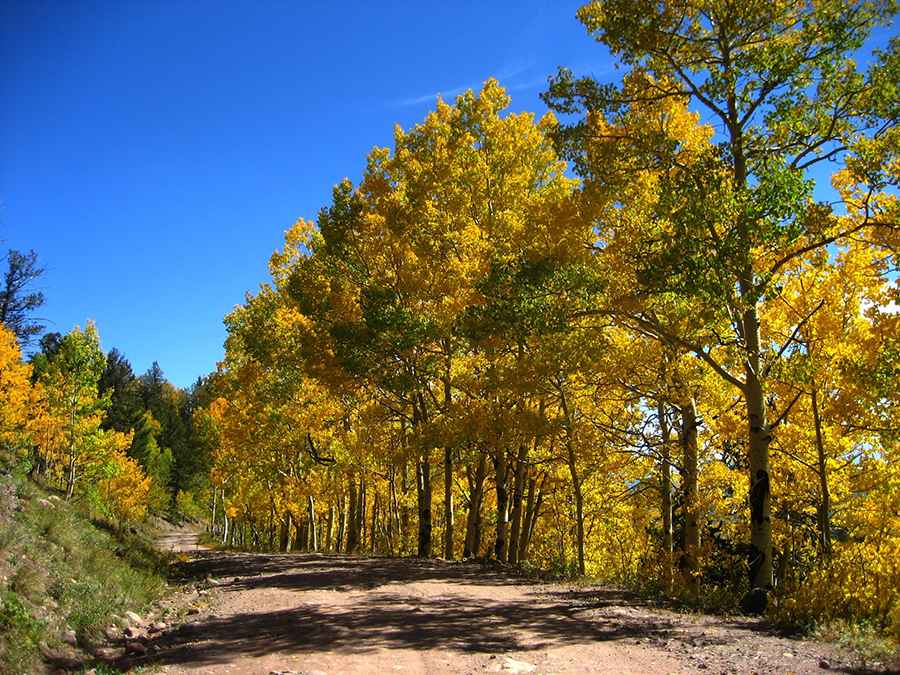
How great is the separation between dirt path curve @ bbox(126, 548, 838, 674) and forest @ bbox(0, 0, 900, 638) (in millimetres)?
1418

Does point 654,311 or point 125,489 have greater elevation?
point 654,311

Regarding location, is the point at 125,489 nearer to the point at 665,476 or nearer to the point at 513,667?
the point at 665,476

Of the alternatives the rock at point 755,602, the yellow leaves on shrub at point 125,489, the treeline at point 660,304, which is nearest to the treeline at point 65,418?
the yellow leaves on shrub at point 125,489

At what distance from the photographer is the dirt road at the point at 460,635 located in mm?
5895

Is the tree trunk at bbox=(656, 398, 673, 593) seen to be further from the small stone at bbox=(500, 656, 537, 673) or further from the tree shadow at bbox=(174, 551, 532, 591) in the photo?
the small stone at bbox=(500, 656, 537, 673)

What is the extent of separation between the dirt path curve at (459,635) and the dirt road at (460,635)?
0.02 meters

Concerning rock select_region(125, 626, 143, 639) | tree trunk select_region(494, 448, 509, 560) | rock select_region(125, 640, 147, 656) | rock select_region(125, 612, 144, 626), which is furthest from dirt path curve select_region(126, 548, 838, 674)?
tree trunk select_region(494, 448, 509, 560)

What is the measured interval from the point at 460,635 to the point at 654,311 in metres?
6.53

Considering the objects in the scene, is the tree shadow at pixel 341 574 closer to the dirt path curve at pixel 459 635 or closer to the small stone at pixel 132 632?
the dirt path curve at pixel 459 635

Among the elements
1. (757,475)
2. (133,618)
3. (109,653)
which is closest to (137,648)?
(109,653)

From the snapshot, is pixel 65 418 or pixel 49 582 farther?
pixel 65 418

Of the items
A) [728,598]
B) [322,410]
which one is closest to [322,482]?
[322,410]

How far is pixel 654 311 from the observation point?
1062cm

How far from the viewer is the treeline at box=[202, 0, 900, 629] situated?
27.3 feet
